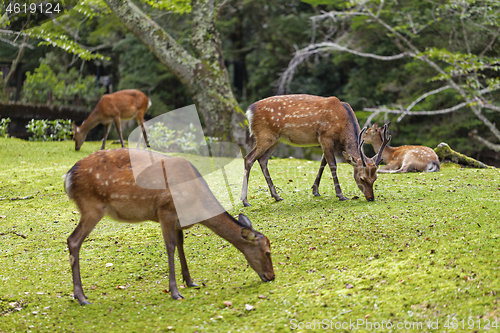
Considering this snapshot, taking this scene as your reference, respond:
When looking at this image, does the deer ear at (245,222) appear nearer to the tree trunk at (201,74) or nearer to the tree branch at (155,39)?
the tree trunk at (201,74)

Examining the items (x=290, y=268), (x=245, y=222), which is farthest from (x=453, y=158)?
(x=245, y=222)

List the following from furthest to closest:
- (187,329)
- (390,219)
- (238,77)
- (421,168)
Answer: (238,77) < (421,168) < (390,219) < (187,329)

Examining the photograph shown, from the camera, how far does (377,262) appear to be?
443cm

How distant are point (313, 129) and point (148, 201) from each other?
3.33 m

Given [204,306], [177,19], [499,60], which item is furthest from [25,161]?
[177,19]

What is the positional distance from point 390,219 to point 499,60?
32.0ft

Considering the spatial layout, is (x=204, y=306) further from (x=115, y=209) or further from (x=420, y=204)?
(x=420, y=204)

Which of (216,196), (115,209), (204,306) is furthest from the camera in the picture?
(216,196)

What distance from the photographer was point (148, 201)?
417 centimetres

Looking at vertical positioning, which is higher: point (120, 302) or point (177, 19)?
point (120, 302)

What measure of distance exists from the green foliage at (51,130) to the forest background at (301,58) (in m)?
2.20

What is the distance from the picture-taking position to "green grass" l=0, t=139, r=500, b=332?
3.66 meters

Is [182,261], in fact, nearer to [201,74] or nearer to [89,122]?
[89,122]

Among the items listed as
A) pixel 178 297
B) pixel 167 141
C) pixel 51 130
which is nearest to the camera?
pixel 178 297
